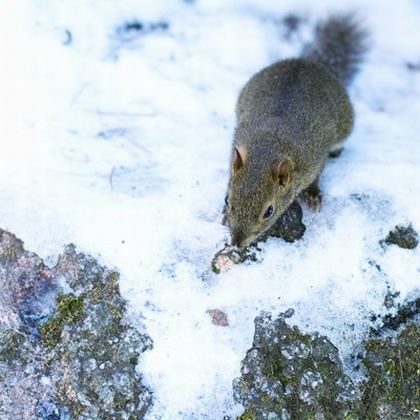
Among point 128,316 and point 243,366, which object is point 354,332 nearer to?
point 243,366

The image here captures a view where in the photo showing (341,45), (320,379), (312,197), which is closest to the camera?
(320,379)

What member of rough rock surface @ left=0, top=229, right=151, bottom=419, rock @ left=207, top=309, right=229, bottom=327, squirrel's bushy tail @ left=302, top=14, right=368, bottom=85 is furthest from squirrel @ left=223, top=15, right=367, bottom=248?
rough rock surface @ left=0, top=229, right=151, bottom=419

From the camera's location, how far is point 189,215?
4.25 m

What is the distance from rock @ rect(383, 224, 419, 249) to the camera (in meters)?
4.03

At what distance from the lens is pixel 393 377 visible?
3.56 m

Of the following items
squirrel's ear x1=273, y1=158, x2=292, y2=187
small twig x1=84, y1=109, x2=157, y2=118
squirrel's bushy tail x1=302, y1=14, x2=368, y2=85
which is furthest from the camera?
squirrel's bushy tail x1=302, y1=14, x2=368, y2=85

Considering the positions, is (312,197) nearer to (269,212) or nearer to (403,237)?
(269,212)

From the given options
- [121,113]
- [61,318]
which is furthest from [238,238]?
[121,113]

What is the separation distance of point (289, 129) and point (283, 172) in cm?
52

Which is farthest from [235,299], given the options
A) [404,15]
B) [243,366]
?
[404,15]

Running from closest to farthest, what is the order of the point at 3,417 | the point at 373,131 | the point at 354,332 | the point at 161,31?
the point at 3,417 → the point at 354,332 → the point at 373,131 → the point at 161,31

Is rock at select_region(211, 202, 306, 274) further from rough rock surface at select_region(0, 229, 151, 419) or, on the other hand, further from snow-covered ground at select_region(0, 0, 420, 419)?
rough rock surface at select_region(0, 229, 151, 419)

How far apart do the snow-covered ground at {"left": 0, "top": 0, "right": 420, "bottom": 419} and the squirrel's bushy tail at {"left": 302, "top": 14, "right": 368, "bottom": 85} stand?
30 centimetres

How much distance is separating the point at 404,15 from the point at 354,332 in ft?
12.1
